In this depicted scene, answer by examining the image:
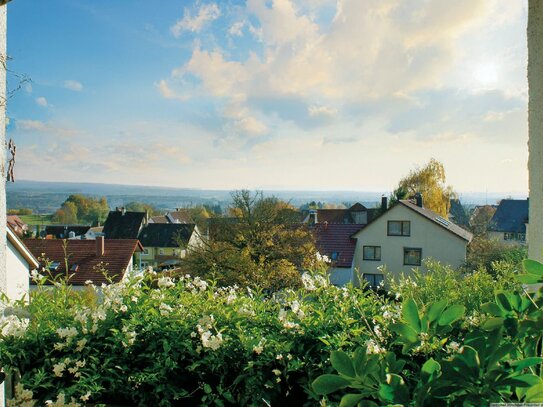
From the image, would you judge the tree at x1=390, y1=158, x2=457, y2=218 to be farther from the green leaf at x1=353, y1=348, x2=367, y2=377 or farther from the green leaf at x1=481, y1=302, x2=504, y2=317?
the green leaf at x1=353, y1=348, x2=367, y2=377

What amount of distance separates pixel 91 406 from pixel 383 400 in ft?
3.92

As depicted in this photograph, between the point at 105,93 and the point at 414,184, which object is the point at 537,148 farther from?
the point at 414,184

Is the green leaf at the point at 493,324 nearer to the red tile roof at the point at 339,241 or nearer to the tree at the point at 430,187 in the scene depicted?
the red tile roof at the point at 339,241

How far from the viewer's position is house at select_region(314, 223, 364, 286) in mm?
16375

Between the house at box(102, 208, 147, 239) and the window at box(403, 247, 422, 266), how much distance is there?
1417cm

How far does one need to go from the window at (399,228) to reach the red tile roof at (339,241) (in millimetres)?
1119

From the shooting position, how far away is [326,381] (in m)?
0.37

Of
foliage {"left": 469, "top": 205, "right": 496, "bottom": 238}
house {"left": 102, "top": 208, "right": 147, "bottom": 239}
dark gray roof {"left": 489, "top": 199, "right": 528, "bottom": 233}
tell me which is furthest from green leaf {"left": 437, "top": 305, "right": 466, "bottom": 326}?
house {"left": 102, "top": 208, "right": 147, "bottom": 239}

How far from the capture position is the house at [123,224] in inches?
924

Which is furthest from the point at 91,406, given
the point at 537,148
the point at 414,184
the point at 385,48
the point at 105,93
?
the point at 414,184

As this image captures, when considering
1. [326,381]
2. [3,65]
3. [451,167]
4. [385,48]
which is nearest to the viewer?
[326,381]

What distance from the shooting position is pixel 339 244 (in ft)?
56.2

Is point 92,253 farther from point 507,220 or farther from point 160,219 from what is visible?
point 507,220

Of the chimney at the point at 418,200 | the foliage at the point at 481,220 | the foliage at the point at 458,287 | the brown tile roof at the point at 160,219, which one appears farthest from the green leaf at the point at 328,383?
the brown tile roof at the point at 160,219
